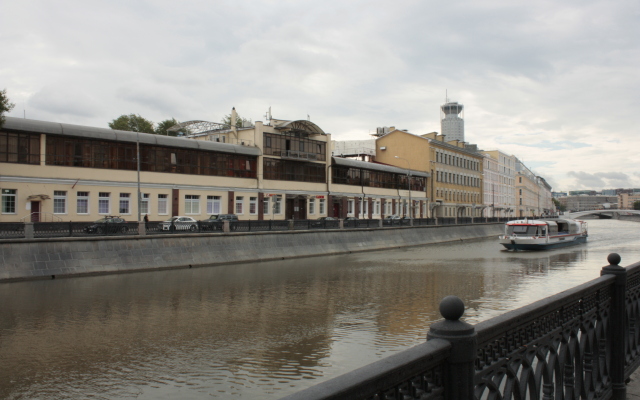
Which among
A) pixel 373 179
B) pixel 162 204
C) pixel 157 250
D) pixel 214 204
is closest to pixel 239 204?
pixel 214 204

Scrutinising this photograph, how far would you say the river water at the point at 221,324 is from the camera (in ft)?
36.4

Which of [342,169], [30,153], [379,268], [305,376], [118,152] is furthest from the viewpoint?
[342,169]

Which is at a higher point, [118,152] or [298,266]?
[118,152]

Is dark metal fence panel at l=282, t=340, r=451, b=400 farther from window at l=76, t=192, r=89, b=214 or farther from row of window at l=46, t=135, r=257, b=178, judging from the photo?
window at l=76, t=192, r=89, b=214

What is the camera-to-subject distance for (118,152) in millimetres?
44750

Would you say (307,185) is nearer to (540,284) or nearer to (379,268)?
(379,268)

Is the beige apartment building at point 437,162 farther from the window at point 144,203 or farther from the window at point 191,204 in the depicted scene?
the window at point 144,203

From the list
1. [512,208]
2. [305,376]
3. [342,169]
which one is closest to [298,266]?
[305,376]

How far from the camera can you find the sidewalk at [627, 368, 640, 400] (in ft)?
21.6

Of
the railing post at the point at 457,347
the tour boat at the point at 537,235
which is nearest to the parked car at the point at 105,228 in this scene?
the railing post at the point at 457,347

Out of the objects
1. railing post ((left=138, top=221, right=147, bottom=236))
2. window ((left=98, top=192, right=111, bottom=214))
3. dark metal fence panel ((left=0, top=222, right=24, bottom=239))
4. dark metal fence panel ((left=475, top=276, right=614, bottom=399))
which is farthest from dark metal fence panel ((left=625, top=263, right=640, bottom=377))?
window ((left=98, top=192, right=111, bottom=214))

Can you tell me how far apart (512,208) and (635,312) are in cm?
13153

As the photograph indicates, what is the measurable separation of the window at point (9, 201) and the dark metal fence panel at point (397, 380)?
1658 inches

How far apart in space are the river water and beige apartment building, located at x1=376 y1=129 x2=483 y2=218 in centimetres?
5727
